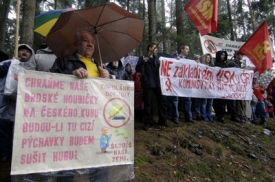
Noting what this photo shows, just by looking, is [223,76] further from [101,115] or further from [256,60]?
[101,115]

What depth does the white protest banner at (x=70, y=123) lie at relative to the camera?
2266 millimetres

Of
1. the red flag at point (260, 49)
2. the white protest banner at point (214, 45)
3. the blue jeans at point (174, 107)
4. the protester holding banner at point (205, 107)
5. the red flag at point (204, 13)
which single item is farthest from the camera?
the white protest banner at point (214, 45)

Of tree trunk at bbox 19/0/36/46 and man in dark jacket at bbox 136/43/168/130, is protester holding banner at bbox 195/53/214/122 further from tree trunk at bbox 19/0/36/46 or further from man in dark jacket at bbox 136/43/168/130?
tree trunk at bbox 19/0/36/46

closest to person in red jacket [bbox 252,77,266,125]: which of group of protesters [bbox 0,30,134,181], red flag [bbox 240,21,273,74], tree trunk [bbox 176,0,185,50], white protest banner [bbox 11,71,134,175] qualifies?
red flag [bbox 240,21,273,74]

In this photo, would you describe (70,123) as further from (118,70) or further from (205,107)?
(205,107)

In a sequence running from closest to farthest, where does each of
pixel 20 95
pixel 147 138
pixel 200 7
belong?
pixel 20 95
pixel 147 138
pixel 200 7

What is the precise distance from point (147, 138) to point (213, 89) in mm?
2820

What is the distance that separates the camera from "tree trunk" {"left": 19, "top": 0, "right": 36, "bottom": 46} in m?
5.92

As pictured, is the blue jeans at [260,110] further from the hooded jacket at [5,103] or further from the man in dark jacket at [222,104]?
the hooded jacket at [5,103]

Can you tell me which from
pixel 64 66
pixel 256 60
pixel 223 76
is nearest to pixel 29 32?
pixel 64 66

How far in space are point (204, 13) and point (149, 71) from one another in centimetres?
190

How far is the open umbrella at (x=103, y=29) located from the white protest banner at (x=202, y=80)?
2.06 metres

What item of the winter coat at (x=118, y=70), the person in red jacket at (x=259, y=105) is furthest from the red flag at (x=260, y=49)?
the winter coat at (x=118, y=70)

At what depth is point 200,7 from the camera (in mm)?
5422
